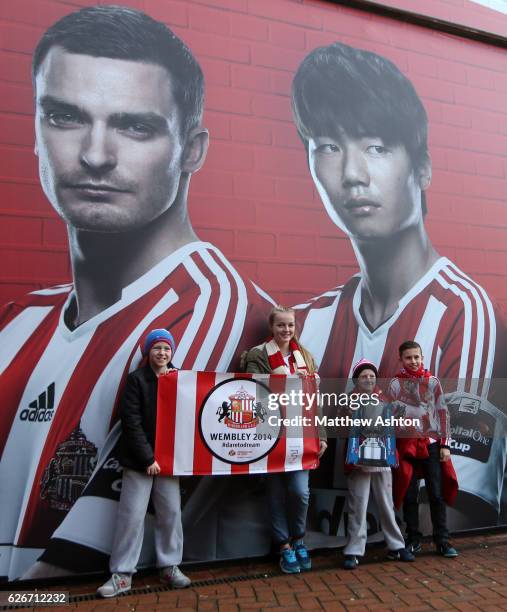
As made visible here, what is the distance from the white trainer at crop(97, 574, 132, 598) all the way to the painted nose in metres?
2.71

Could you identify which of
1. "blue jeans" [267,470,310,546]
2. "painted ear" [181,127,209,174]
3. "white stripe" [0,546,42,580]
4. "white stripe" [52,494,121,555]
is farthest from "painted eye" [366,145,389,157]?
"white stripe" [0,546,42,580]

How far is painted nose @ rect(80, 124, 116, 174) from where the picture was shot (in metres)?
3.88

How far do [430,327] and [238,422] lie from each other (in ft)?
6.64

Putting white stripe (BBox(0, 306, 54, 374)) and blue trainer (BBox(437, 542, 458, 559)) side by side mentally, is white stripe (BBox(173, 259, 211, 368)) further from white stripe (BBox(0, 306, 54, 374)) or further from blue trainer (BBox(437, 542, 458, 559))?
blue trainer (BBox(437, 542, 458, 559))

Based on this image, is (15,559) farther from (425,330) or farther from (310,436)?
(425,330)

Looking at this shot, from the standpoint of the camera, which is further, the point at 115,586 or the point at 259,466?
the point at 259,466

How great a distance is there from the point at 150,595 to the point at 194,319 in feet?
6.00

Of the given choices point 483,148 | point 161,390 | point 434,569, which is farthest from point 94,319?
point 483,148

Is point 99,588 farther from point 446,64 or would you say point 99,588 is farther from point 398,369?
point 446,64

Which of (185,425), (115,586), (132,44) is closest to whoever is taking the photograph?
(115,586)

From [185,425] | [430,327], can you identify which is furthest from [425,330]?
[185,425]

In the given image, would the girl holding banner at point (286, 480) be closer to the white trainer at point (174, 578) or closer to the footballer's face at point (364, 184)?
the white trainer at point (174, 578)

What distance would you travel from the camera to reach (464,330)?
4.93m

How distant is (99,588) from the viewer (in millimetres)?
3320
